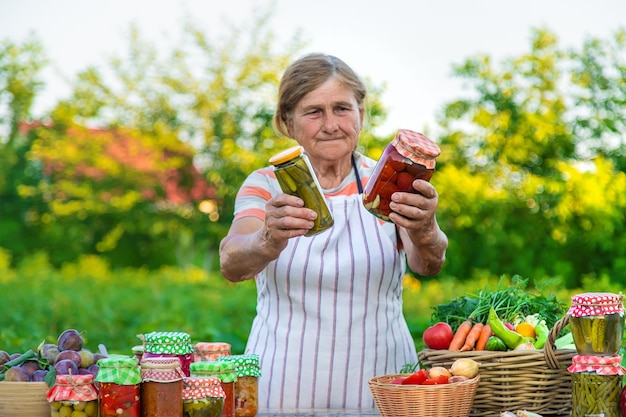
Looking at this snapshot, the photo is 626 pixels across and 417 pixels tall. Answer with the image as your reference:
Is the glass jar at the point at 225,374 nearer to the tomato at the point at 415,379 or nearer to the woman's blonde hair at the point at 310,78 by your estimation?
the tomato at the point at 415,379

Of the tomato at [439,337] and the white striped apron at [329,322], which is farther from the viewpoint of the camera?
the white striped apron at [329,322]

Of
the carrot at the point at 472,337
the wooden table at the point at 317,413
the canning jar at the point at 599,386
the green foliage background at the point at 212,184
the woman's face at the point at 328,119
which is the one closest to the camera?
the canning jar at the point at 599,386

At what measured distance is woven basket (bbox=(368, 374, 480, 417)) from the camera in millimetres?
2535

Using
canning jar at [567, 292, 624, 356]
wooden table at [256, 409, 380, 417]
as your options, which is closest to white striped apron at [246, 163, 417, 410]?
wooden table at [256, 409, 380, 417]

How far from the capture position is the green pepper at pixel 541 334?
285cm

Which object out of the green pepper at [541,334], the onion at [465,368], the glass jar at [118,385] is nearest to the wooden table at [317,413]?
the onion at [465,368]

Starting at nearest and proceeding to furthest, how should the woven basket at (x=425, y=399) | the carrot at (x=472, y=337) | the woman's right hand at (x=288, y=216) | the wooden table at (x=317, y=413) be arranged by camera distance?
the woven basket at (x=425, y=399), the woman's right hand at (x=288, y=216), the carrot at (x=472, y=337), the wooden table at (x=317, y=413)

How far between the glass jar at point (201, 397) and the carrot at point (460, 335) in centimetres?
79

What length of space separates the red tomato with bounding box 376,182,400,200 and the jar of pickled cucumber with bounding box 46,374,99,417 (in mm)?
997

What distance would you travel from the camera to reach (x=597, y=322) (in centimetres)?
246

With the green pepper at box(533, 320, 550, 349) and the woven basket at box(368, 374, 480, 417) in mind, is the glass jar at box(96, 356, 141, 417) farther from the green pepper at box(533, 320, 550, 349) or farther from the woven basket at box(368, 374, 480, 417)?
the green pepper at box(533, 320, 550, 349)

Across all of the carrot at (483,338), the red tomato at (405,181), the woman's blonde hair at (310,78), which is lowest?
the carrot at (483,338)

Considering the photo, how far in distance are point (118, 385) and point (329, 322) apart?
1.21 metres

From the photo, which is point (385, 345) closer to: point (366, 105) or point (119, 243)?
point (366, 105)
